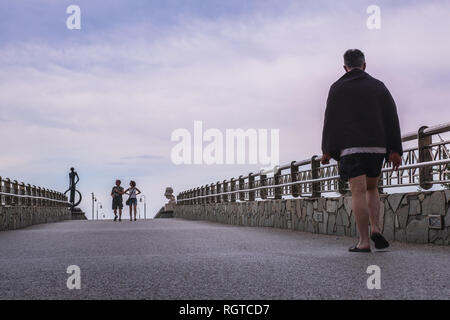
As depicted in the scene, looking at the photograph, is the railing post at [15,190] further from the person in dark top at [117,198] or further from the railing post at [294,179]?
the railing post at [294,179]

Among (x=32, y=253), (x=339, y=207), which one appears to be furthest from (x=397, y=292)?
(x=339, y=207)

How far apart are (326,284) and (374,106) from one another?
259 cm

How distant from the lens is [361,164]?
20.9 ft

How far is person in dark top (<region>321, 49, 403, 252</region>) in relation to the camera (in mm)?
6355

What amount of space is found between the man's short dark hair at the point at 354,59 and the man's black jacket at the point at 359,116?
0.07 meters

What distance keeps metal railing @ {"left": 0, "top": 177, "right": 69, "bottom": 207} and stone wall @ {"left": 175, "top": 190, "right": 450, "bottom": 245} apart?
6751 mm

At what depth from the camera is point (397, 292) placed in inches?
162

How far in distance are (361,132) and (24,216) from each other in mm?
14374

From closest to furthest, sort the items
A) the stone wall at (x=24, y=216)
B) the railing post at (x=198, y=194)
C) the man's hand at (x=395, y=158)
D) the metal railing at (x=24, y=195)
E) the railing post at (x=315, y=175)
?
the man's hand at (x=395, y=158) → the railing post at (x=315, y=175) → the stone wall at (x=24, y=216) → the metal railing at (x=24, y=195) → the railing post at (x=198, y=194)

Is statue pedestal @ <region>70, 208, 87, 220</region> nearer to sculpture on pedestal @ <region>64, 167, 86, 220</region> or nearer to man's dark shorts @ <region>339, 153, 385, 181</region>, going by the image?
sculpture on pedestal @ <region>64, 167, 86, 220</region>

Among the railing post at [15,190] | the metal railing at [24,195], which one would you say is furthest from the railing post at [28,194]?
the railing post at [15,190]

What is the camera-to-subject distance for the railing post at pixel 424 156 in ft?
28.2

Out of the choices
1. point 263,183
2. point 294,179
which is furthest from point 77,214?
point 294,179
